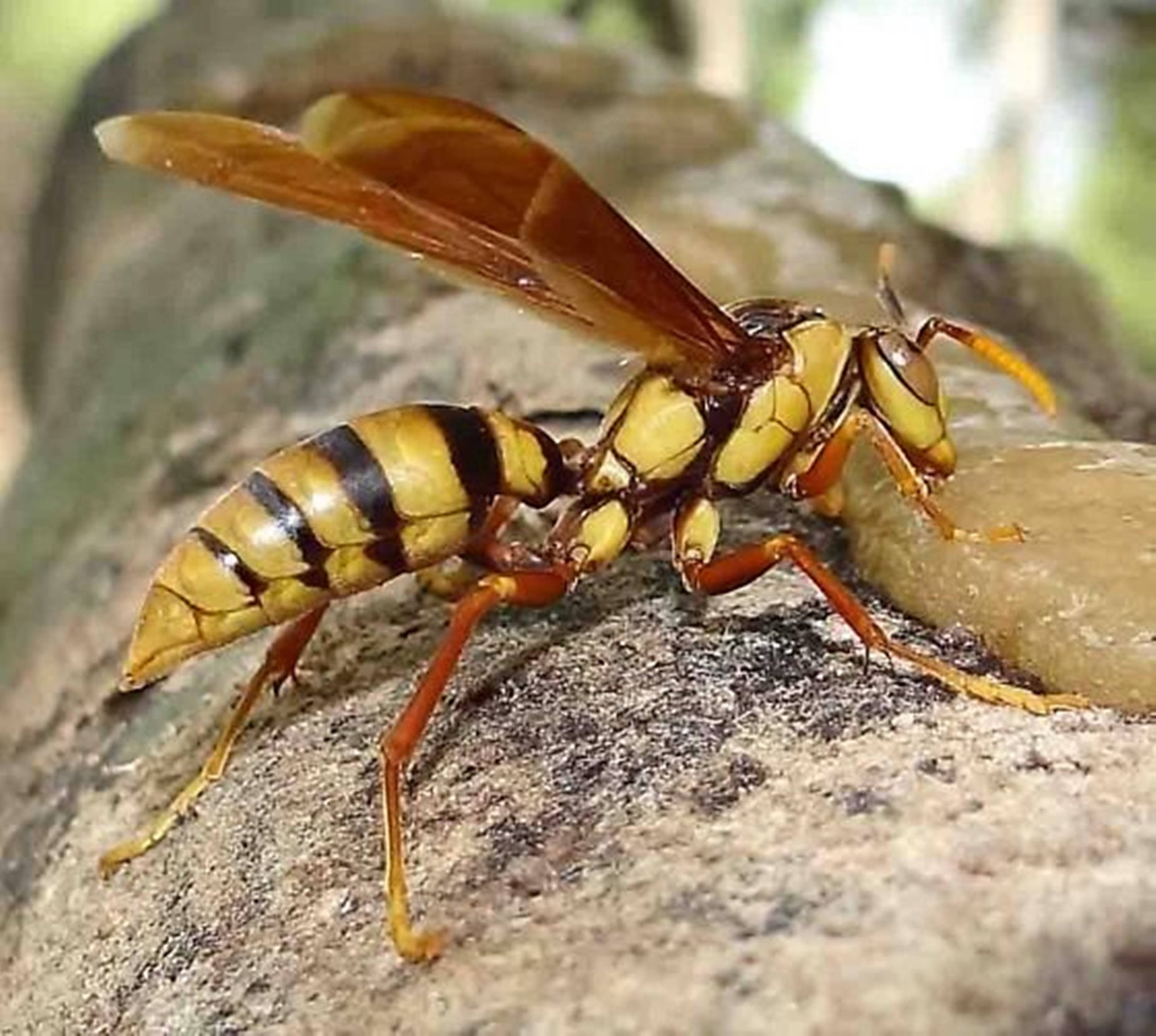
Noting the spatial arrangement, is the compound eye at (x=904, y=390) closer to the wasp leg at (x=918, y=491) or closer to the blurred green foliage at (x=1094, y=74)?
the wasp leg at (x=918, y=491)

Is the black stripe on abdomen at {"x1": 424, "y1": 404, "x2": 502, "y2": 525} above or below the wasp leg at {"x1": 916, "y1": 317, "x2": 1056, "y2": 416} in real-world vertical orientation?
below

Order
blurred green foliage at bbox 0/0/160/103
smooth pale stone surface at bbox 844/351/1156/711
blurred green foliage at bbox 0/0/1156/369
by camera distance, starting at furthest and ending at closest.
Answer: blurred green foliage at bbox 0/0/160/103
blurred green foliage at bbox 0/0/1156/369
smooth pale stone surface at bbox 844/351/1156/711

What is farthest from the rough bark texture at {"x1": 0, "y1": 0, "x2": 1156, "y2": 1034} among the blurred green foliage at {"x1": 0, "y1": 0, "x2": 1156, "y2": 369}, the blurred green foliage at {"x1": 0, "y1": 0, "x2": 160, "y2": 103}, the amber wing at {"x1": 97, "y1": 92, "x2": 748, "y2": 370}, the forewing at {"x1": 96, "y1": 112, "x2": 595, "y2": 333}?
the blurred green foliage at {"x1": 0, "y1": 0, "x2": 160, "y2": 103}

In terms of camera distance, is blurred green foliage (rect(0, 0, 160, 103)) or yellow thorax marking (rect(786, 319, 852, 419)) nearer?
yellow thorax marking (rect(786, 319, 852, 419))

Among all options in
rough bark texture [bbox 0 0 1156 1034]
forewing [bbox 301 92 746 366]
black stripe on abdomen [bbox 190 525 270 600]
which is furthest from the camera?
black stripe on abdomen [bbox 190 525 270 600]

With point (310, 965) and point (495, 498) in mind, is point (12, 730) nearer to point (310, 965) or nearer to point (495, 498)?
point (495, 498)

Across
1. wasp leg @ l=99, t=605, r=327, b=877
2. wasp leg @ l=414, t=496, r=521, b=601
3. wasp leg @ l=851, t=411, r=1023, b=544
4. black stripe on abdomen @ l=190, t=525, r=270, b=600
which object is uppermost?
wasp leg @ l=851, t=411, r=1023, b=544

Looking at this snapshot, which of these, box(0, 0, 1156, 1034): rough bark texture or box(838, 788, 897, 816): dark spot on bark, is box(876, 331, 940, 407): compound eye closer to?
box(0, 0, 1156, 1034): rough bark texture
